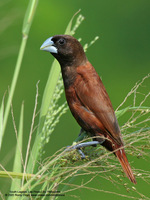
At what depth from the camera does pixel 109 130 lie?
6.02 feet

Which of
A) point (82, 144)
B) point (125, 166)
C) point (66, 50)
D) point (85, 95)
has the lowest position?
point (125, 166)

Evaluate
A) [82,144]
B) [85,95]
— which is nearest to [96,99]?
→ [85,95]

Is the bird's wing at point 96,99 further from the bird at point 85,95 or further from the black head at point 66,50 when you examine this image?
the black head at point 66,50

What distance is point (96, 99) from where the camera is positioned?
6.24 feet

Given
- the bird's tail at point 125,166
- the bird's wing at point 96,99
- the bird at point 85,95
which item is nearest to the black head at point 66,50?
the bird at point 85,95

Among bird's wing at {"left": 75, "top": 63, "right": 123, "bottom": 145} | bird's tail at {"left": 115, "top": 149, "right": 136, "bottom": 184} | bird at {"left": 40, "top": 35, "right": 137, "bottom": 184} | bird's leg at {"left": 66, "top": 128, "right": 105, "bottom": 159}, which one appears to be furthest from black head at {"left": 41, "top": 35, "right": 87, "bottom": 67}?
bird's tail at {"left": 115, "top": 149, "right": 136, "bottom": 184}

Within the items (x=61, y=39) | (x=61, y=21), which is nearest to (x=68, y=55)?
(x=61, y=39)

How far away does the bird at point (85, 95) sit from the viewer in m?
1.85

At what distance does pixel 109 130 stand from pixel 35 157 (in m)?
0.53

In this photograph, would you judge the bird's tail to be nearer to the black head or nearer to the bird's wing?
the bird's wing

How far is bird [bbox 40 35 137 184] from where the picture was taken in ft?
6.05

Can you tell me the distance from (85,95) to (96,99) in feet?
0.20

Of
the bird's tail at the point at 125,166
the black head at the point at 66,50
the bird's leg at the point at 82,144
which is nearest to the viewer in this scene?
the bird's leg at the point at 82,144

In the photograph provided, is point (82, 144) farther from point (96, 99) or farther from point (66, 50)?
point (66, 50)
